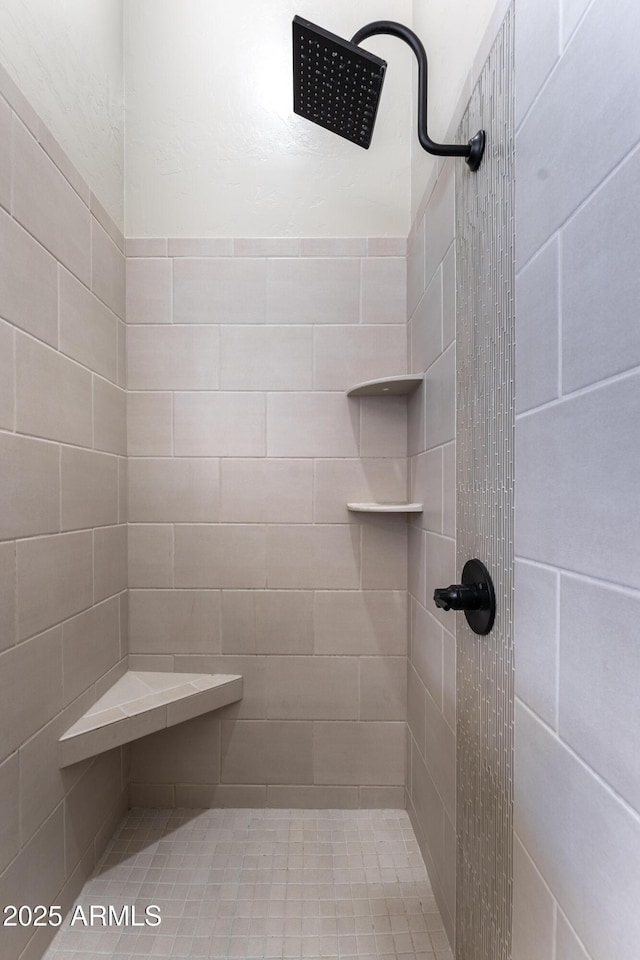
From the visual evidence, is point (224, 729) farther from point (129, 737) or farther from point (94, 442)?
point (94, 442)

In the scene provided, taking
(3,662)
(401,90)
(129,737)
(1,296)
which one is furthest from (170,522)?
(401,90)

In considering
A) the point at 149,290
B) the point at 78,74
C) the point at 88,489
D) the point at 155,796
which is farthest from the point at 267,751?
the point at 78,74

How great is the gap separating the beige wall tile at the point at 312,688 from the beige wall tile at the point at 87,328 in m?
0.96

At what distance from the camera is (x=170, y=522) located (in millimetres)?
1616

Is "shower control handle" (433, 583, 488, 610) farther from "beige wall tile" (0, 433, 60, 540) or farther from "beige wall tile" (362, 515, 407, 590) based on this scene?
"beige wall tile" (0, 433, 60, 540)

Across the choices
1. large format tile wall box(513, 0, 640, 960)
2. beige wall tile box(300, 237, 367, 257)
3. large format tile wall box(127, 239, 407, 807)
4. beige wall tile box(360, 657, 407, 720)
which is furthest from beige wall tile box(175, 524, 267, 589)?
large format tile wall box(513, 0, 640, 960)

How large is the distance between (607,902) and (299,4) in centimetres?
210

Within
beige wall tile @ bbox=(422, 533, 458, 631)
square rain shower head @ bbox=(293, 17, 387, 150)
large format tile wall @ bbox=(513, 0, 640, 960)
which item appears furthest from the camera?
beige wall tile @ bbox=(422, 533, 458, 631)

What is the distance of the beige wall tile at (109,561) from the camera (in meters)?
1.40

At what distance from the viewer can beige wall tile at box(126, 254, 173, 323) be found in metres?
1.60

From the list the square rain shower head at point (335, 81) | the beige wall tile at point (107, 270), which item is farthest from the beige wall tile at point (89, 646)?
the square rain shower head at point (335, 81)

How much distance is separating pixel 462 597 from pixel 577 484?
376mm

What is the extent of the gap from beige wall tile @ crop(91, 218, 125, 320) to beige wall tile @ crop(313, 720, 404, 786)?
4.43 feet

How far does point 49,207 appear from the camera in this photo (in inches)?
45.5
